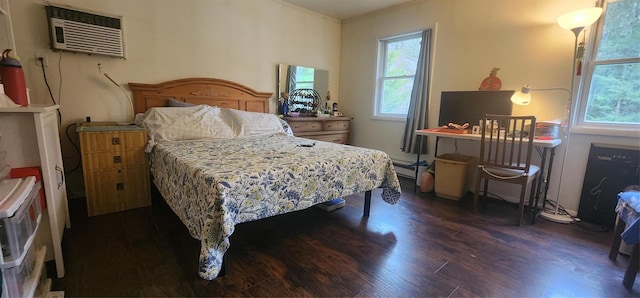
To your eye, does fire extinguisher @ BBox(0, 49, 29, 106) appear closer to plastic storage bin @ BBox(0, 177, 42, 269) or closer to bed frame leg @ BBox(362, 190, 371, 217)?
plastic storage bin @ BBox(0, 177, 42, 269)

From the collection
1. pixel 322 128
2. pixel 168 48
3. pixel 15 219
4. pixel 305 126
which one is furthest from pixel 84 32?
pixel 322 128

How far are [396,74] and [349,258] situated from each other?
3048 millimetres

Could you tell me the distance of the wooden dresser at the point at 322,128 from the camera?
3783 mm

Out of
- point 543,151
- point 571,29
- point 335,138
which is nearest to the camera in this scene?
point 571,29

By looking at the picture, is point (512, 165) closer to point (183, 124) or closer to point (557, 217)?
point (557, 217)

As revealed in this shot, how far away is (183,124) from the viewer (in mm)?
2625

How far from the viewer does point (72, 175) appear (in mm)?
2631

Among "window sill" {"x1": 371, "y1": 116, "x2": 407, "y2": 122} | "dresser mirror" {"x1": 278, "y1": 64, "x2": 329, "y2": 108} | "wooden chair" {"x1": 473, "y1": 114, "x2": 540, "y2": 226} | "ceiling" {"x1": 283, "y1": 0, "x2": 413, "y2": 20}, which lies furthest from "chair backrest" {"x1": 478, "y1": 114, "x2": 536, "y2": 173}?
"dresser mirror" {"x1": 278, "y1": 64, "x2": 329, "y2": 108}

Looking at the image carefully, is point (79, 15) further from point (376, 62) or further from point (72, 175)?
point (376, 62)

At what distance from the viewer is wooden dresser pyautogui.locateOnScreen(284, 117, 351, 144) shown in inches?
149

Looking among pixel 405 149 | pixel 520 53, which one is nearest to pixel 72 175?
pixel 405 149

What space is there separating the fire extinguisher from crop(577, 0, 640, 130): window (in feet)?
14.0

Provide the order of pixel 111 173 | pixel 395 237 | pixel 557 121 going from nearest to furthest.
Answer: pixel 395 237 < pixel 111 173 < pixel 557 121

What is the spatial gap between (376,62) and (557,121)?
2332mm
